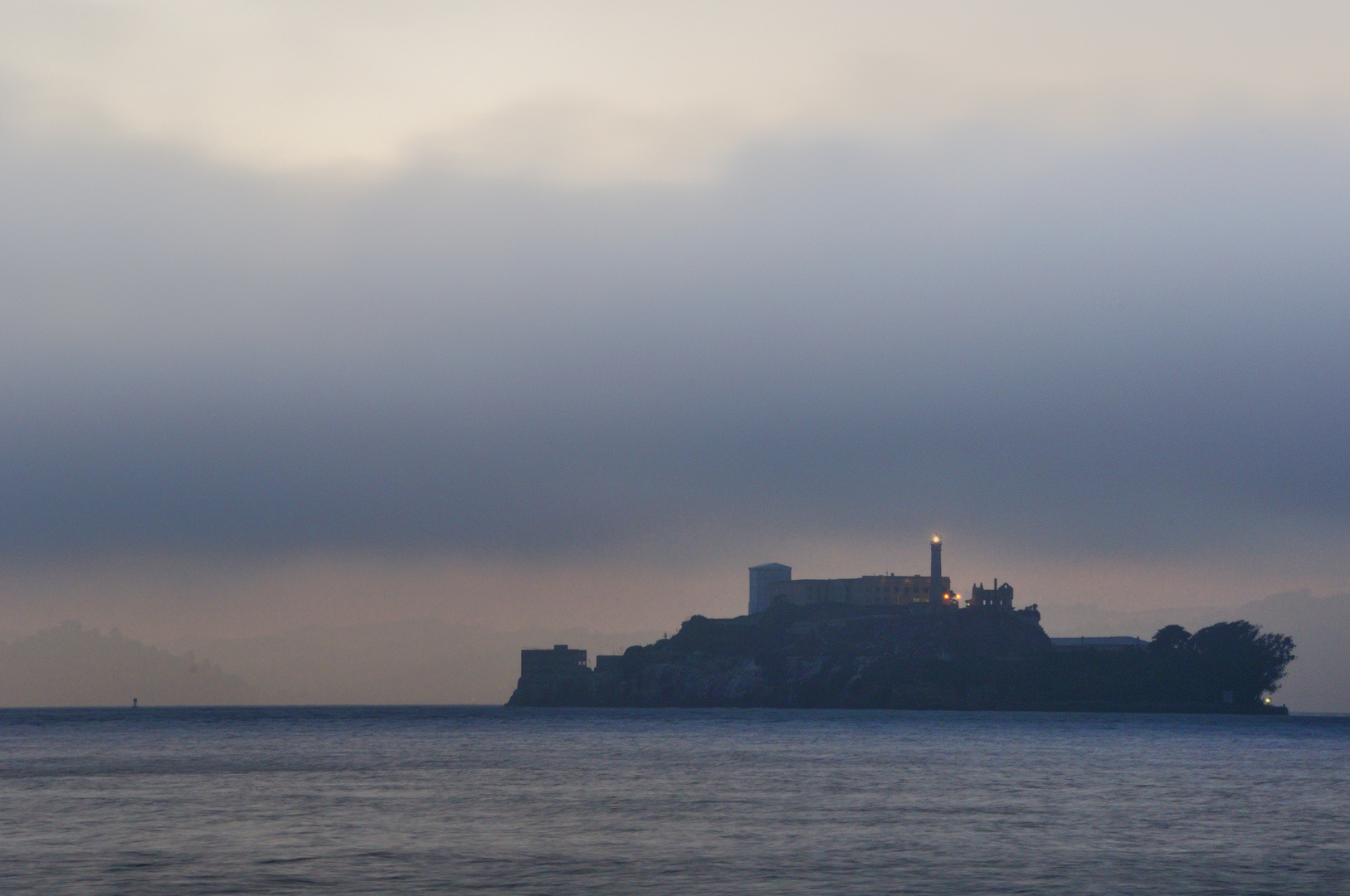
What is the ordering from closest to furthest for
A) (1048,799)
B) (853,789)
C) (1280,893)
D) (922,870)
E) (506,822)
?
1. (1280,893)
2. (922,870)
3. (506,822)
4. (1048,799)
5. (853,789)

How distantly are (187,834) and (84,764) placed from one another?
6512 cm

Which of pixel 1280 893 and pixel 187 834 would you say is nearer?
pixel 1280 893

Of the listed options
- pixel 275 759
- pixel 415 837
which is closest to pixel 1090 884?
pixel 415 837

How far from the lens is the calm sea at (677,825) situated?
45.3 m

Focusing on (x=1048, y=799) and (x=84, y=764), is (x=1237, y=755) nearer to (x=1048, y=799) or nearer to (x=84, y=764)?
(x=1048, y=799)

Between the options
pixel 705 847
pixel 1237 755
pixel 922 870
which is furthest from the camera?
pixel 1237 755

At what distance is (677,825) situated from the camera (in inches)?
2425

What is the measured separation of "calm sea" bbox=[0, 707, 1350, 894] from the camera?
1785 inches

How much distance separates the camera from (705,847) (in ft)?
174

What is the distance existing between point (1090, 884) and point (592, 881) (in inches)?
689

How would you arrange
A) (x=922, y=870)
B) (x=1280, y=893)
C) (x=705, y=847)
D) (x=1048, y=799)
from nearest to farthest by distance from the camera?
(x=1280, y=893) → (x=922, y=870) → (x=705, y=847) → (x=1048, y=799)

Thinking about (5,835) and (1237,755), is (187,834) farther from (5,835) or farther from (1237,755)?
(1237,755)

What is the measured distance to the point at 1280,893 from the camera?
141 ft

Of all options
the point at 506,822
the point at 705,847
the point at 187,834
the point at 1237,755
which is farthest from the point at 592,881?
the point at 1237,755
